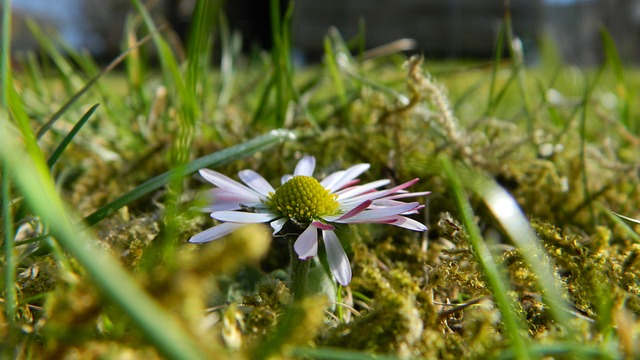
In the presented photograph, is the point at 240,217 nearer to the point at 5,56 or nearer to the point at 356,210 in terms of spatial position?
the point at 356,210

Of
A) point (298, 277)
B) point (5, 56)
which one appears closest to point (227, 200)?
point (298, 277)

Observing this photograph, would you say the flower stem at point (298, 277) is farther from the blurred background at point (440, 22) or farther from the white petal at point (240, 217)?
the blurred background at point (440, 22)

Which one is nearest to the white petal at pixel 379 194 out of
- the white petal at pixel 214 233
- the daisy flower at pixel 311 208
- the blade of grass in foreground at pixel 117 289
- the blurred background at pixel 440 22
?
the daisy flower at pixel 311 208

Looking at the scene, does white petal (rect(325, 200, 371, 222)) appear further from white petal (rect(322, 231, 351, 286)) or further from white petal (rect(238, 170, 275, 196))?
white petal (rect(238, 170, 275, 196))

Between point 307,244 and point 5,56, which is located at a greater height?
point 5,56

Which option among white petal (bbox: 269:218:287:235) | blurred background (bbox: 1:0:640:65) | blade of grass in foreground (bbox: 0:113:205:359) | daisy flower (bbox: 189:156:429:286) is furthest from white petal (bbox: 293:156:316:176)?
blurred background (bbox: 1:0:640:65)

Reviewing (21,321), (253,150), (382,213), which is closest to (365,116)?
(253,150)
